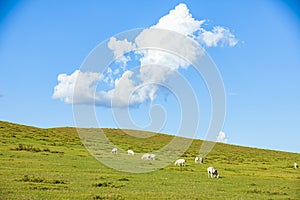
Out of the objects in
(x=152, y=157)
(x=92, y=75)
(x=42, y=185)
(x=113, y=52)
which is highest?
(x=113, y=52)

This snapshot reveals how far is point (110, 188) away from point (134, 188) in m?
1.43

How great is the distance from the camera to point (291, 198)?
2252 cm

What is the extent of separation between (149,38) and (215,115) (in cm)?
1185

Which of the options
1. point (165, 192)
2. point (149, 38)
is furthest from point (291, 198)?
point (149, 38)

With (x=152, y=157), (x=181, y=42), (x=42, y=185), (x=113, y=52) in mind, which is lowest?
(x=42, y=185)

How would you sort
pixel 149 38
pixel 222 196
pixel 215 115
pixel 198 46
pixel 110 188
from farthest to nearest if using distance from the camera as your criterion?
pixel 149 38 → pixel 198 46 → pixel 215 115 → pixel 110 188 → pixel 222 196

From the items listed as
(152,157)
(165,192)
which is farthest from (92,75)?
(152,157)

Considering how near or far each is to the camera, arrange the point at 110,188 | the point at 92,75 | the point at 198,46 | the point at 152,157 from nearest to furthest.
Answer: the point at 110,188, the point at 92,75, the point at 198,46, the point at 152,157

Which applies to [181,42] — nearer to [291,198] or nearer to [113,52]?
[113,52]

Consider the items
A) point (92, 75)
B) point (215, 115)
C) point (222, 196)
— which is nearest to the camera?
point (222, 196)

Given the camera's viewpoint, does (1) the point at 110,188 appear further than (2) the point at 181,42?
No

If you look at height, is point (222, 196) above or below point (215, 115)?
below

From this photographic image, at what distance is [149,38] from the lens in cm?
3828

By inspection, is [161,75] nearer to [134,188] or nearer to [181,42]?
[181,42]
